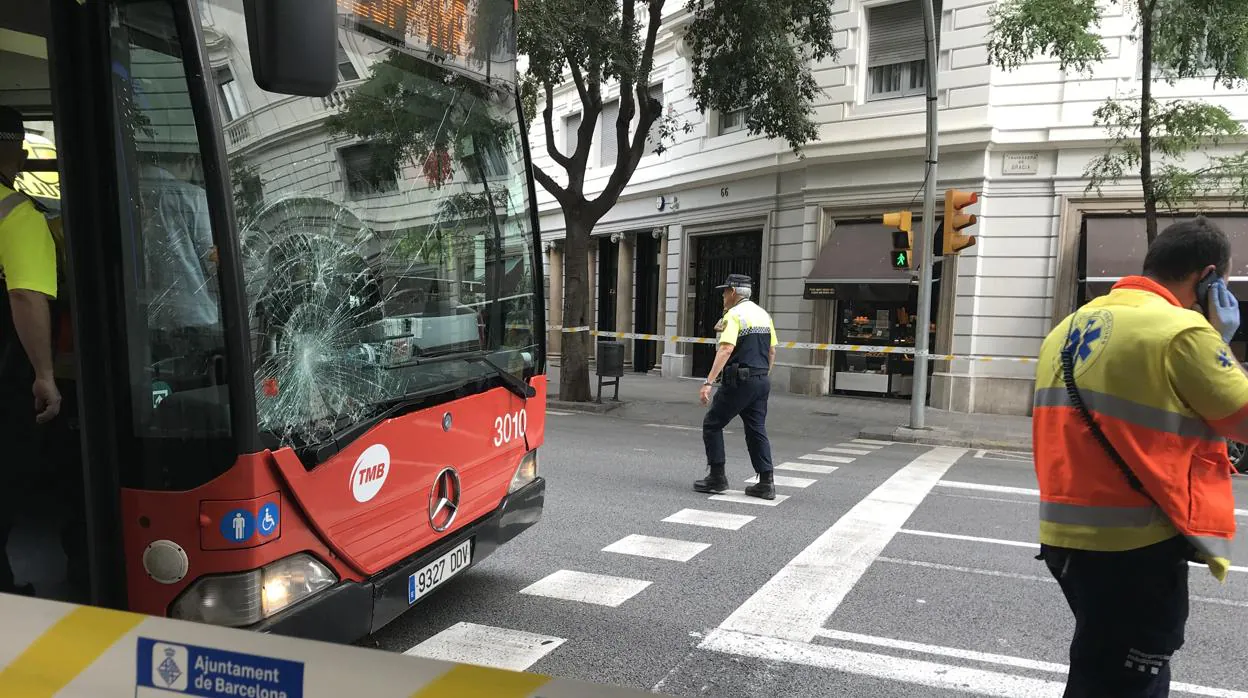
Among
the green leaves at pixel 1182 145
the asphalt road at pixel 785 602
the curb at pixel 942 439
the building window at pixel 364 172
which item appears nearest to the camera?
the building window at pixel 364 172

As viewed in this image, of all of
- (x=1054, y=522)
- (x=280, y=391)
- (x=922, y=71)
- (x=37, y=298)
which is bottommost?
(x=1054, y=522)

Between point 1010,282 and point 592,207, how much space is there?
7.48 meters

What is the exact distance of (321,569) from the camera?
9.14 feet

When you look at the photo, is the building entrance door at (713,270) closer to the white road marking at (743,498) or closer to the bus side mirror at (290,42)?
the white road marking at (743,498)

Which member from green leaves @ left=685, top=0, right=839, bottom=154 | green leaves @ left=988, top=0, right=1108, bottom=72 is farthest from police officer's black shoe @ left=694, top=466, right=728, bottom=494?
green leaves @ left=685, top=0, right=839, bottom=154

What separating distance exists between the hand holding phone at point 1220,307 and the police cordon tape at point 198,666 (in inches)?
83.9

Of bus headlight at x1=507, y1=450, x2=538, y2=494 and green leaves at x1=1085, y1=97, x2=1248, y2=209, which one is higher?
green leaves at x1=1085, y1=97, x2=1248, y2=209

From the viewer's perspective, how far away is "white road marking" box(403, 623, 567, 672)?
3600 millimetres

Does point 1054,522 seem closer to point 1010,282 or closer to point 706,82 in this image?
point 706,82

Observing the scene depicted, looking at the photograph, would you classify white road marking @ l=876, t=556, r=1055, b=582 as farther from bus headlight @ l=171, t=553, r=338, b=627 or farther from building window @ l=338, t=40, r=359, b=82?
building window @ l=338, t=40, r=359, b=82

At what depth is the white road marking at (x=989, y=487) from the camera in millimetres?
7766

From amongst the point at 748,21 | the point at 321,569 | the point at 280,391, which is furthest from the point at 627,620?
the point at 748,21

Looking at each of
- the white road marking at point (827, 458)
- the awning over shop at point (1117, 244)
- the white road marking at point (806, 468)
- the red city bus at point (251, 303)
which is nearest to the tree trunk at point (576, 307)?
the white road marking at point (827, 458)

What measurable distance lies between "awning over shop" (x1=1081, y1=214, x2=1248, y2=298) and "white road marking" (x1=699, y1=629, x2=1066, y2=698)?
443 inches
